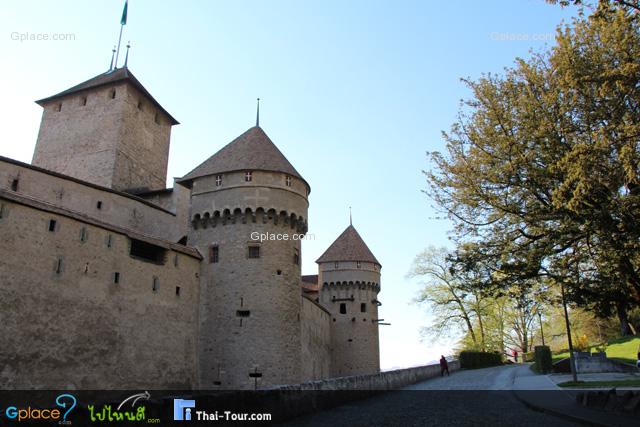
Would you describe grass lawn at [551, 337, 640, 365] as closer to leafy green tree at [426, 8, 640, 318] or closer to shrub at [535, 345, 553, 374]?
shrub at [535, 345, 553, 374]

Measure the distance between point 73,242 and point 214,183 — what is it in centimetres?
807

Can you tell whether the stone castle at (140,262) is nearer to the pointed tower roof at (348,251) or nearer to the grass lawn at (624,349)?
the pointed tower roof at (348,251)

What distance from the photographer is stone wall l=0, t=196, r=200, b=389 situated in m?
16.3

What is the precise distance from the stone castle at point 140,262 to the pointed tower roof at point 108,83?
0.13 m

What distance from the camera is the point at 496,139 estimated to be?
15531mm

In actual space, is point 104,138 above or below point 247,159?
above

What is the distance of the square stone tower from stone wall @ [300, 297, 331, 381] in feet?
45.3

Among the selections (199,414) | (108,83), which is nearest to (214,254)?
(199,414)

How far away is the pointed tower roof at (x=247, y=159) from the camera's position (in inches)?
992

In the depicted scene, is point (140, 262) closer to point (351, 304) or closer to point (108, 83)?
point (108, 83)

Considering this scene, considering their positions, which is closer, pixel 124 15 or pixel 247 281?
pixel 247 281

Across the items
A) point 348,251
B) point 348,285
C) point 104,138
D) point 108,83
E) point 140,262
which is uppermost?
point 108,83

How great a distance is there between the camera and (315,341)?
3403 cm

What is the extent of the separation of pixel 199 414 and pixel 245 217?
14.7 metres
